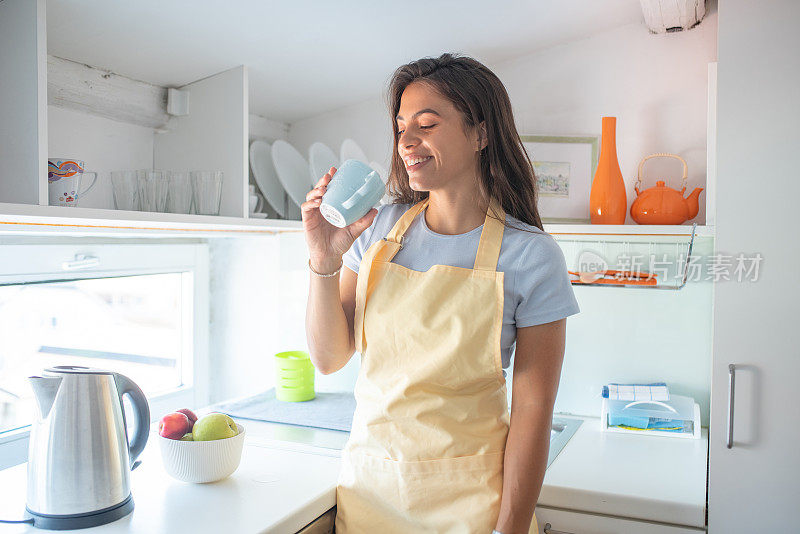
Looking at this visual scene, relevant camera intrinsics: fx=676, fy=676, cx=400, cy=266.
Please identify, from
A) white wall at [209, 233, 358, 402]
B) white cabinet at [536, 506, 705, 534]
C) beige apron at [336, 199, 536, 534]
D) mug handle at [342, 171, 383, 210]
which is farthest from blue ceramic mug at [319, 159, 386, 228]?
white wall at [209, 233, 358, 402]

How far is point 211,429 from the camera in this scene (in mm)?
1396

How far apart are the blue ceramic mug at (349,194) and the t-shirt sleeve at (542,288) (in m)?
0.30

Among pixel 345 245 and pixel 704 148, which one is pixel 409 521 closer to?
pixel 345 245

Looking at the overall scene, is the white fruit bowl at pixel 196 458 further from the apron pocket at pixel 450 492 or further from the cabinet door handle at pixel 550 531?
the cabinet door handle at pixel 550 531

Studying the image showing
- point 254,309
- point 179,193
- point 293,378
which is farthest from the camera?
point 254,309

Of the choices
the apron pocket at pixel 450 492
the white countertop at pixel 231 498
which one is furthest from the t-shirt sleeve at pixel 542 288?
the white countertop at pixel 231 498

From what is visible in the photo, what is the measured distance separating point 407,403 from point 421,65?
63 centimetres

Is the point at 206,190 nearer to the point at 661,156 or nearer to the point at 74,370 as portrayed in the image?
the point at 74,370

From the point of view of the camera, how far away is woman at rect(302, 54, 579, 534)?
120 cm

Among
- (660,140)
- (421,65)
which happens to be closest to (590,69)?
(660,140)

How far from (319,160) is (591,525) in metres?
1.36

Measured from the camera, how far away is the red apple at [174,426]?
1391 mm

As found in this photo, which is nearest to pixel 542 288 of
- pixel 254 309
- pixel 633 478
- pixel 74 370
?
pixel 633 478

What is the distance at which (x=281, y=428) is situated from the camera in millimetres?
1895
